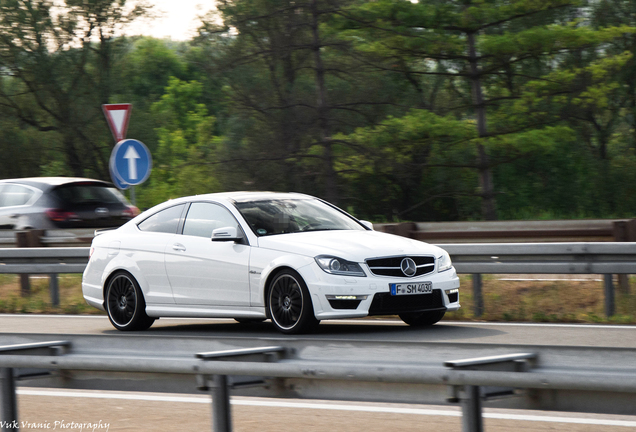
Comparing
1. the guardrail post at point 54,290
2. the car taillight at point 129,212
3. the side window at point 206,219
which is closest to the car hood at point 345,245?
the side window at point 206,219

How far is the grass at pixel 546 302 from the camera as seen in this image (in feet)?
34.4

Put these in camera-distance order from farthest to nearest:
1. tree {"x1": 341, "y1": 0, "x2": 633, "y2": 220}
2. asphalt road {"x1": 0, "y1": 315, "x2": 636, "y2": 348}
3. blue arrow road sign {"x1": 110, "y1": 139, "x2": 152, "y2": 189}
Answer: tree {"x1": 341, "y1": 0, "x2": 633, "y2": 220}, blue arrow road sign {"x1": 110, "y1": 139, "x2": 152, "y2": 189}, asphalt road {"x1": 0, "y1": 315, "x2": 636, "y2": 348}

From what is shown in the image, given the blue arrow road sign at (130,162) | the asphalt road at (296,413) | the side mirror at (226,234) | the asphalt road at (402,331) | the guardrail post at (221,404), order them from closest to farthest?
1. the guardrail post at (221,404)
2. the asphalt road at (296,413)
3. the asphalt road at (402,331)
4. the side mirror at (226,234)
5. the blue arrow road sign at (130,162)

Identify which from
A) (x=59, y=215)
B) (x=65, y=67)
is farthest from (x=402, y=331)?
(x=65, y=67)

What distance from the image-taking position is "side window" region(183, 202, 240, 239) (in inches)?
390

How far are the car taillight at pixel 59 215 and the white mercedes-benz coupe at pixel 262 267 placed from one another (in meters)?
6.74

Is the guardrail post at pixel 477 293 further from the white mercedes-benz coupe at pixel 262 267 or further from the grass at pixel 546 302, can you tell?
the white mercedes-benz coupe at pixel 262 267

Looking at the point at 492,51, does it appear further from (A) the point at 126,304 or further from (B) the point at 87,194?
(A) the point at 126,304

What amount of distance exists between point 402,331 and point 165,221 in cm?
296

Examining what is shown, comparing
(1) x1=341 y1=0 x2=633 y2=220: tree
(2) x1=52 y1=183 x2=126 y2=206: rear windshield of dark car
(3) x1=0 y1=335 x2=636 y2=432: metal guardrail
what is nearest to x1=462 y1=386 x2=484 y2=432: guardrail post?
(3) x1=0 y1=335 x2=636 y2=432: metal guardrail

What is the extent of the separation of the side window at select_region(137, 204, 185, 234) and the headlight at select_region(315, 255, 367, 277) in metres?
2.19

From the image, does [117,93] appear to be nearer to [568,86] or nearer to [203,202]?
[568,86]

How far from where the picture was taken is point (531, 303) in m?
11.3

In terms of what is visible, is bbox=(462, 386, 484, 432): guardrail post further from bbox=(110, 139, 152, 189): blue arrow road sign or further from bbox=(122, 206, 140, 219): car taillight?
bbox=(122, 206, 140, 219): car taillight
